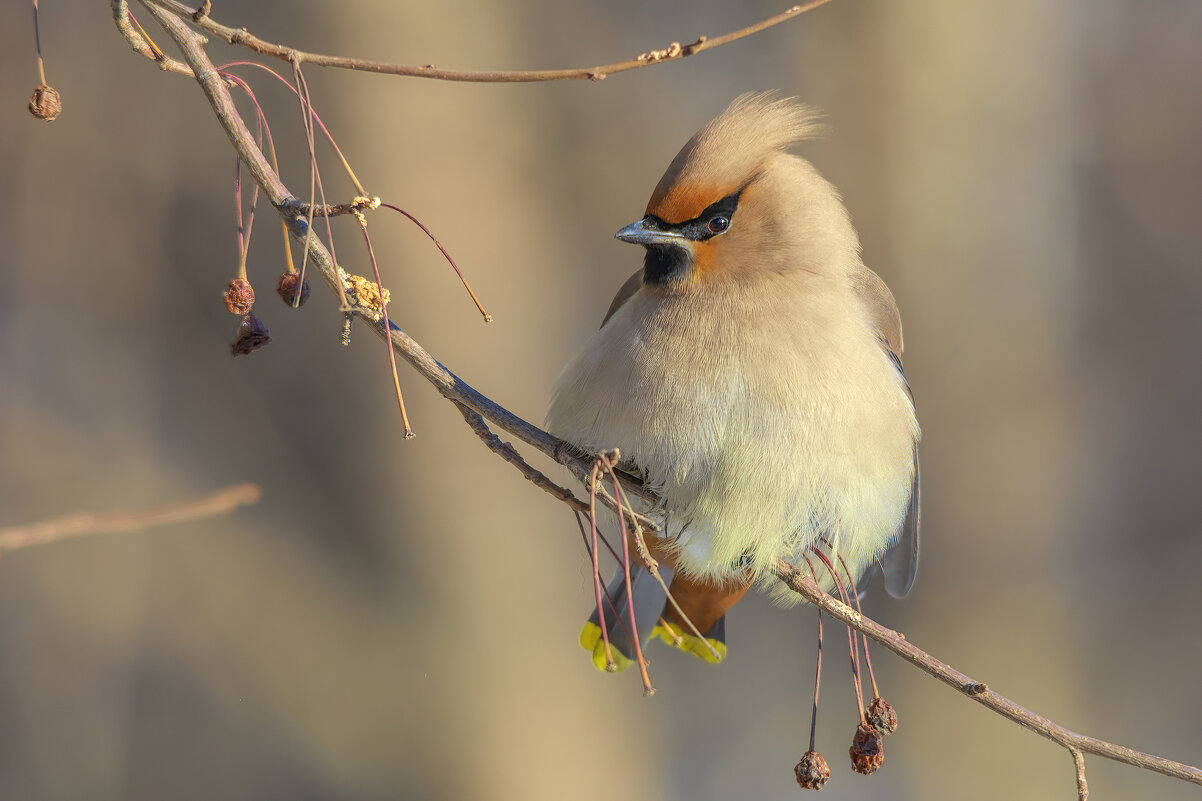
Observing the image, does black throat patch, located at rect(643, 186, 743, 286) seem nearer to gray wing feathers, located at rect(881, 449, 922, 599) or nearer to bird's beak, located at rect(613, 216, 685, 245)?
bird's beak, located at rect(613, 216, 685, 245)

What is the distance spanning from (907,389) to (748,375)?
0.69m

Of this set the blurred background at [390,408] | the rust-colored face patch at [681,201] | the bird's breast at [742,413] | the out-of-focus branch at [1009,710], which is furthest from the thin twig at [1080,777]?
the blurred background at [390,408]

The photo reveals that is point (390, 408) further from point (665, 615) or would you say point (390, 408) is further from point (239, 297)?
point (239, 297)

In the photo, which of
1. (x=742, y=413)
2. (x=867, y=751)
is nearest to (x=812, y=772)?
(x=867, y=751)

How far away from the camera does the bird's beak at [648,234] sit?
8.43 feet

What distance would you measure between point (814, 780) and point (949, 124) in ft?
18.1

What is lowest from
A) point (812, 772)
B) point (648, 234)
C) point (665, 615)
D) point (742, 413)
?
point (812, 772)

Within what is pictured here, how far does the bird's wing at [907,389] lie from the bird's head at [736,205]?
0.23 m

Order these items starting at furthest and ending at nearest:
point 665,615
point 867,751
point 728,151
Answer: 1. point 665,615
2. point 728,151
3. point 867,751

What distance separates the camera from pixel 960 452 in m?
6.82

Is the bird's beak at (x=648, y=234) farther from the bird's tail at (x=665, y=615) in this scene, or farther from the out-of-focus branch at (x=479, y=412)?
the bird's tail at (x=665, y=615)

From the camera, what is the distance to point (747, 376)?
255 cm

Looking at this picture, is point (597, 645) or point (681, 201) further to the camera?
point (597, 645)

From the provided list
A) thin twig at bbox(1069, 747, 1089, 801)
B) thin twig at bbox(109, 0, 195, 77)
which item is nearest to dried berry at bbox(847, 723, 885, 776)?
thin twig at bbox(1069, 747, 1089, 801)
